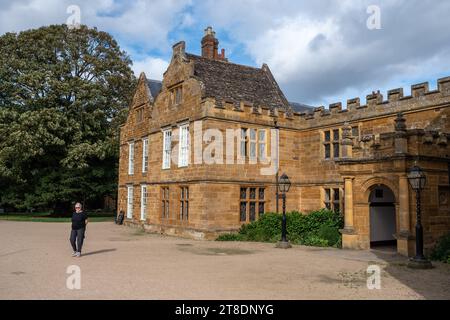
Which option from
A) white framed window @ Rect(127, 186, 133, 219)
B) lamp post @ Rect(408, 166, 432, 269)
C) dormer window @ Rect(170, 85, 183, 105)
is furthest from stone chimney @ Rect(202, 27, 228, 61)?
lamp post @ Rect(408, 166, 432, 269)

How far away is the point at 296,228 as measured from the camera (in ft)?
63.7

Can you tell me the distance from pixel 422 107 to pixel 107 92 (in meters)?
27.4

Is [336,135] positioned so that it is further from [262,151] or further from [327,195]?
[262,151]

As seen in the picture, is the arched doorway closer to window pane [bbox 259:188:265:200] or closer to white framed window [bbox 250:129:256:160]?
window pane [bbox 259:188:265:200]

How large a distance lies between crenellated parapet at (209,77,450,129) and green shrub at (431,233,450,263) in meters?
6.20

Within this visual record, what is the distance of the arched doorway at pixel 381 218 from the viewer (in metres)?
18.1

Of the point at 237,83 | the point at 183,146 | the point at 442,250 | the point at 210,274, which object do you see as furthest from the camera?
the point at 237,83

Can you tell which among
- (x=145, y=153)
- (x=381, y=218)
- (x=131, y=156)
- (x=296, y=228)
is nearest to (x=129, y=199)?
(x=131, y=156)

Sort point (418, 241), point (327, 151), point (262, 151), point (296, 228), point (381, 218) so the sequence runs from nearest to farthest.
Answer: point (418, 241), point (381, 218), point (296, 228), point (262, 151), point (327, 151)

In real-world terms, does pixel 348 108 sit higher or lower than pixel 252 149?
higher

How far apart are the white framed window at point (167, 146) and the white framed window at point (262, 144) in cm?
528

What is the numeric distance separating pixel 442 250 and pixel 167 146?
50.3 ft

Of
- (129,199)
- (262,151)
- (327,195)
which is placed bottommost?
(129,199)

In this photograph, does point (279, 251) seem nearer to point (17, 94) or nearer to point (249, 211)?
point (249, 211)
